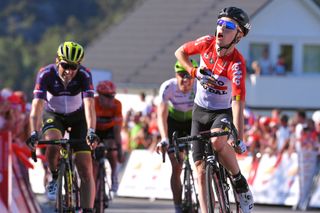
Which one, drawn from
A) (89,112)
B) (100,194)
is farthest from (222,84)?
→ (100,194)

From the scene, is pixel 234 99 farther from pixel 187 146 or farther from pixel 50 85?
pixel 187 146

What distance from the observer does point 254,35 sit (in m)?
46.1

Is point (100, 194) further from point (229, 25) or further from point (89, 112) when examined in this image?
point (229, 25)

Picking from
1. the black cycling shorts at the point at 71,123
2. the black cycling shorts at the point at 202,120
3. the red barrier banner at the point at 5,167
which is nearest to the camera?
the black cycling shorts at the point at 202,120

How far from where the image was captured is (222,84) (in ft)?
43.0

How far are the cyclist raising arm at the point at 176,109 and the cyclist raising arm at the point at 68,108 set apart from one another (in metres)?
1.66

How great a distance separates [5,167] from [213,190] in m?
2.34

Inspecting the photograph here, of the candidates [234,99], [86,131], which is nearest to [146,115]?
[86,131]

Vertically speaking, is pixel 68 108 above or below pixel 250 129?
above

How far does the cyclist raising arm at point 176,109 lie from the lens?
1609cm

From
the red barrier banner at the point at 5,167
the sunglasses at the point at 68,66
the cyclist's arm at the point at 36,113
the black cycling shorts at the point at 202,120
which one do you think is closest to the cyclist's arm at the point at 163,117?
the sunglasses at the point at 68,66

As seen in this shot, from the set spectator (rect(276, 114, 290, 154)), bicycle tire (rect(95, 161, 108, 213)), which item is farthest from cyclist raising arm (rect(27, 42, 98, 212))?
spectator (rect(276, 114, 290, 154))

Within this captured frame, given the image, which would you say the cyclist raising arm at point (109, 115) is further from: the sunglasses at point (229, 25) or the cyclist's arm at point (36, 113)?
the sunglasses at point (229, 25)

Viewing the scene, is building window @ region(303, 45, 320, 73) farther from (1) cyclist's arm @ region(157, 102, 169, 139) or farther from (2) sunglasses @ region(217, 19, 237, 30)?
(2) sunglasses @ region(217, 19, 237, 30)
